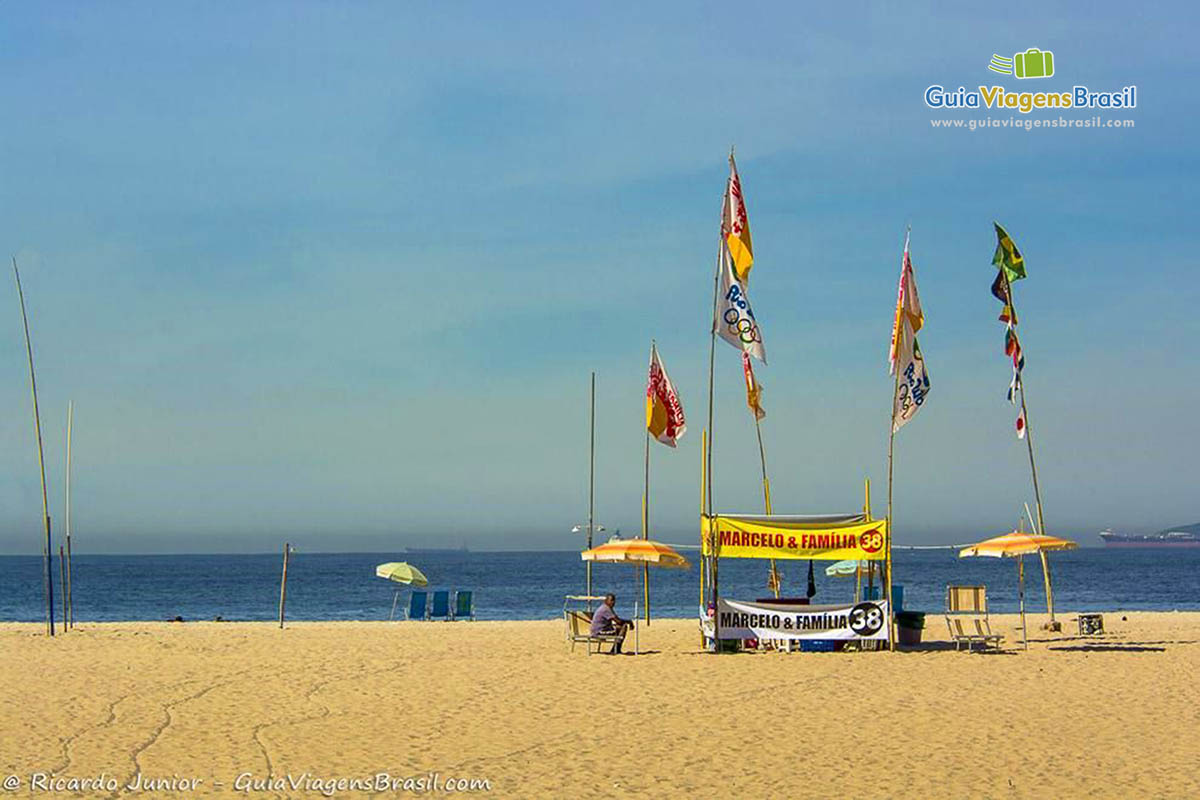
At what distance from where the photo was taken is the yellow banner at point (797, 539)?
64.3ft

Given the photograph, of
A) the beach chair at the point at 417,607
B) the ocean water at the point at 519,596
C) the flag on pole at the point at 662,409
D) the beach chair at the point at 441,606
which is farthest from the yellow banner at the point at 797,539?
the ocean water at the point at 519,596

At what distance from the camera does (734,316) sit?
66.7 ft

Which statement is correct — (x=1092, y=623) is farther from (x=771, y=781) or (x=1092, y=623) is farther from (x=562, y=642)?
(x=771, y=781)

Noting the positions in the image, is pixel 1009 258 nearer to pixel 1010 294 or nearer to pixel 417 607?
pixel 1010 294

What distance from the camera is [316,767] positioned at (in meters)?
10.7

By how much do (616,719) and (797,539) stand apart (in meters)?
7.07

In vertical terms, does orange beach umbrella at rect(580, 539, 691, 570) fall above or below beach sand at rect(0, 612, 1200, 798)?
above

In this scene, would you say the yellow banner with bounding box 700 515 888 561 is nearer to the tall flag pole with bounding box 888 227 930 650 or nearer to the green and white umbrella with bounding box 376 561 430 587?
the tall flag pole with bounding box 888 227 930 650

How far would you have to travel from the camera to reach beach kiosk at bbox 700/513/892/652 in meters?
19.6

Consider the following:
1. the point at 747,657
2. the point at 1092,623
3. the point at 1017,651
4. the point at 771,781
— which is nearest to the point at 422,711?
the point at 771,781

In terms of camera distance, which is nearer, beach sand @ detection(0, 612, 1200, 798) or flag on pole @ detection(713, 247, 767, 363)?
beach sand @ detection(0, 612, 1200, 798)

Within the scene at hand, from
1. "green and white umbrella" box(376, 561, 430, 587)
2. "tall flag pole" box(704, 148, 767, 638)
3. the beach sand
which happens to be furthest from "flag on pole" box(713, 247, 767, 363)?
"green and white umbrella" box(376, 561, 430, 587)

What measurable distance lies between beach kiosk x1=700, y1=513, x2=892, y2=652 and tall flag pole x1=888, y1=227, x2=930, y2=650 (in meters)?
0.63

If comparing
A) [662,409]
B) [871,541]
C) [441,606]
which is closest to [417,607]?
[441,606]
